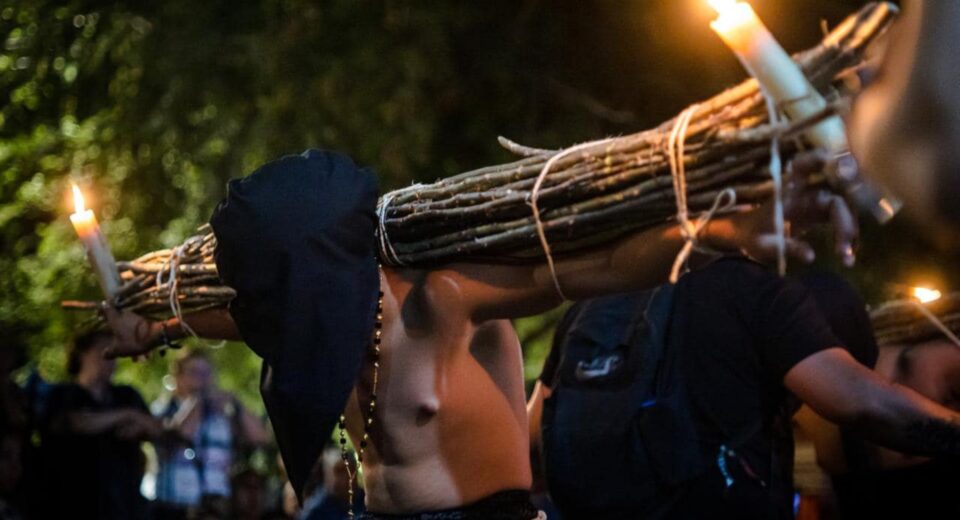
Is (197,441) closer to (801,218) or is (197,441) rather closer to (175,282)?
(175,282)

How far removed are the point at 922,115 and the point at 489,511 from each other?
2.05 metres

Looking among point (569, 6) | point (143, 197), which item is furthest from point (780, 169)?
point (143, 197)

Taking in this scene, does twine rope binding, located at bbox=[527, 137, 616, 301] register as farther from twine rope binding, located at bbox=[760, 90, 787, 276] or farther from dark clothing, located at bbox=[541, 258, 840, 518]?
dark clothing, located at bbox=[541, 258, 840, 518]

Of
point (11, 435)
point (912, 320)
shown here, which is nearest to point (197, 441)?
point (11, 435)

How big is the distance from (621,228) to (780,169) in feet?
1.70

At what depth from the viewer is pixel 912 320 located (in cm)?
511

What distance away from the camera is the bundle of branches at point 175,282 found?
4.42m

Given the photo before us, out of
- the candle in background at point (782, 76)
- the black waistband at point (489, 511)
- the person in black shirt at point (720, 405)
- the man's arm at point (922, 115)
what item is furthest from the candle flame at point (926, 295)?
the man's arm at point (922, 115)

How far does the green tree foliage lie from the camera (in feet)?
25.3

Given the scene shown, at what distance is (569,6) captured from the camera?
28.1 ft

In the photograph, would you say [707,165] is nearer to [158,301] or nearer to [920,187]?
[920,187]

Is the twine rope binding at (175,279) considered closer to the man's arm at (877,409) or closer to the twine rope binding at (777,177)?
the man's arm at (877,409)

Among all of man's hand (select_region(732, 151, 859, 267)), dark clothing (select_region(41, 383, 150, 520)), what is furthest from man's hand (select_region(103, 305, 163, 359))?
man's hand (select_region(732, 151, 859, 267))

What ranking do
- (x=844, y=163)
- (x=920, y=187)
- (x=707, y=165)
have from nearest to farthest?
(x=920, y=187)
(x=844, y=163)
(x=707, y=165)
